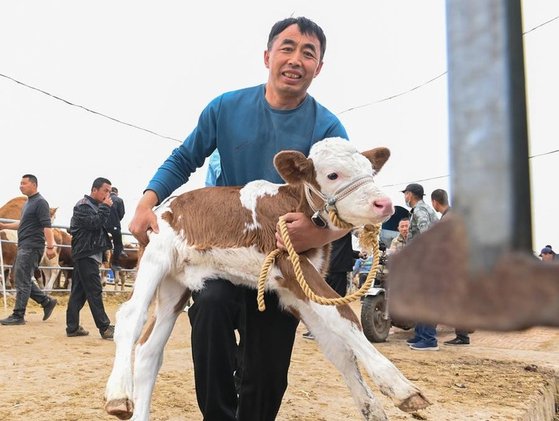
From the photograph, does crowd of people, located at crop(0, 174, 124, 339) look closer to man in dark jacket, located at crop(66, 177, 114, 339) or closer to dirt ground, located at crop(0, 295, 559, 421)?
man in dark jacket, located at crop(66, 177, 114, 339)

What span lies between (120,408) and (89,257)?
494 cm

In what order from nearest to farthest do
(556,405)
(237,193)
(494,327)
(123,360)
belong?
(494,327)
(123,360)
(237,193)
(556,405)

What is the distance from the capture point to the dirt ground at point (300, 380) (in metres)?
3.10

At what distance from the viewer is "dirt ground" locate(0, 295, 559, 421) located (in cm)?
310

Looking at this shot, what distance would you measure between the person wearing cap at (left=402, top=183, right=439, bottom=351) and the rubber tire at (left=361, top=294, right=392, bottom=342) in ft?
1.28

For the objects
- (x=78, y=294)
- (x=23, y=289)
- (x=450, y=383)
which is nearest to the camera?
(x=450, y=383)

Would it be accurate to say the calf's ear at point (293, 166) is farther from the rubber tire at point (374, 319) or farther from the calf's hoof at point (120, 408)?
the rubber tire at point (374, 319)

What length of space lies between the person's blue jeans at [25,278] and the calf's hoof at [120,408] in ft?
20.2

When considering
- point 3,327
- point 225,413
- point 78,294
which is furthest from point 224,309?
point 3,327

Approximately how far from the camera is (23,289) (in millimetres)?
7453

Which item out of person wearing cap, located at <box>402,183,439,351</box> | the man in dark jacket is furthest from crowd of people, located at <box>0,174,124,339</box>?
person wearing cap, located at <box>402,183,439,351</box>

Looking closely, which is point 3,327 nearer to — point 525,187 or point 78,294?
point 78,294

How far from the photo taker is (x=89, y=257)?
259 inches

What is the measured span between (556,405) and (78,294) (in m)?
5.00
